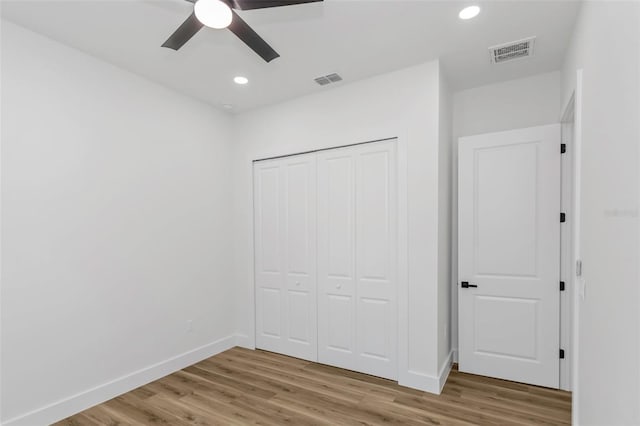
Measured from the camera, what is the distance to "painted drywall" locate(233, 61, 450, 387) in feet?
9.52

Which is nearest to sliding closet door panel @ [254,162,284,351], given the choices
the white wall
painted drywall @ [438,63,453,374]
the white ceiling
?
the white wall

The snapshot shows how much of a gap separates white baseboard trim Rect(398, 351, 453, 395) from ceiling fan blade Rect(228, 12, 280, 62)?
9.44ft

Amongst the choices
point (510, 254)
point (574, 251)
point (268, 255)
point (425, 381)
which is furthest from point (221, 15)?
point (425, 381)

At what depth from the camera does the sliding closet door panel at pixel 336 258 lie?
3.37 m

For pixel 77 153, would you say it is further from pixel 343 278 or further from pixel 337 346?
pixel 337 346

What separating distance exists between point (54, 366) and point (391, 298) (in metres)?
2.81

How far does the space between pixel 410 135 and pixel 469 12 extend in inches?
40.7

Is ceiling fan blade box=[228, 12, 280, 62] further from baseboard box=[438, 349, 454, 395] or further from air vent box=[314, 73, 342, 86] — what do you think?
baseboard box=[438, 349, 454, 395]

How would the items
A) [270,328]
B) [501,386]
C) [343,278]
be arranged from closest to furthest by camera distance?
[501,386] < [343,278] < [270,328]

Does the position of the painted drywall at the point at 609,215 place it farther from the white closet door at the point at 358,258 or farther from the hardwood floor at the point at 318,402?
the white closet door at the point at 358,258

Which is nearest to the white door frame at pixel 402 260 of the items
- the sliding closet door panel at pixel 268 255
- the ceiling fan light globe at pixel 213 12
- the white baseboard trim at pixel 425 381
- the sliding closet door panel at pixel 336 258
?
the white baseboard trim at pixel 425 381

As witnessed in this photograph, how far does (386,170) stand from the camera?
317cm

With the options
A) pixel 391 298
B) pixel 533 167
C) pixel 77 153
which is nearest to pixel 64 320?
pixel 77 153

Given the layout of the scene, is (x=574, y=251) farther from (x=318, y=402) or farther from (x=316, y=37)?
(x=316, y=37)
